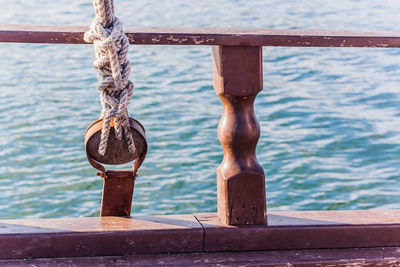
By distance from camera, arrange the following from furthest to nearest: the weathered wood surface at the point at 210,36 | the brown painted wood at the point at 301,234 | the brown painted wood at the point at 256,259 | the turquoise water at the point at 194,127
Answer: the turquoise water at the point at 194,127, the brown painted wood at the point at 301,234, the brown painted wood at the point at 256,259, the weathered wood surface at the point at 210,36

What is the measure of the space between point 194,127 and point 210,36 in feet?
13.5

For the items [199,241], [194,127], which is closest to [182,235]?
[199,241]

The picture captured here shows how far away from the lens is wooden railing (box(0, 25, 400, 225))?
76.6 inches

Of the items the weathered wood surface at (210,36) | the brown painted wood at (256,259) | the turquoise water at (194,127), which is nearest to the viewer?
the weathered wood surface at (210,36)

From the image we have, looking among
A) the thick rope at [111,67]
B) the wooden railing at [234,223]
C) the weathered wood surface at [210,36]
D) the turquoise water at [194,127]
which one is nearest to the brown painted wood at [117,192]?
the wooden railing at [234,223]

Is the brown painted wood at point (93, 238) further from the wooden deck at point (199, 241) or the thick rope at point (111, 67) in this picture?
the thick rope at point (111, 67)

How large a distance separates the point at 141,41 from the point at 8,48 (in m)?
7.40

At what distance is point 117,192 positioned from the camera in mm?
2201

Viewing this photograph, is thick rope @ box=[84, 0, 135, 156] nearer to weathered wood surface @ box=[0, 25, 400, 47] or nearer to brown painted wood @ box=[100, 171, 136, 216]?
weathered wood surface @ box=[0, 25, 400, 47]

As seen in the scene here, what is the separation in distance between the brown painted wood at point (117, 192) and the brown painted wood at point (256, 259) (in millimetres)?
226

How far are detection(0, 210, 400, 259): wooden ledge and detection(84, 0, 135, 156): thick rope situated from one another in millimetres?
270

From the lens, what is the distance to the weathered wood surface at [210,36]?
1892 millimetres

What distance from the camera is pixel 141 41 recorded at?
1.96 m

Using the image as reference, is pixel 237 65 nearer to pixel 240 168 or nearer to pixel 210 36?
pixel 210 36
